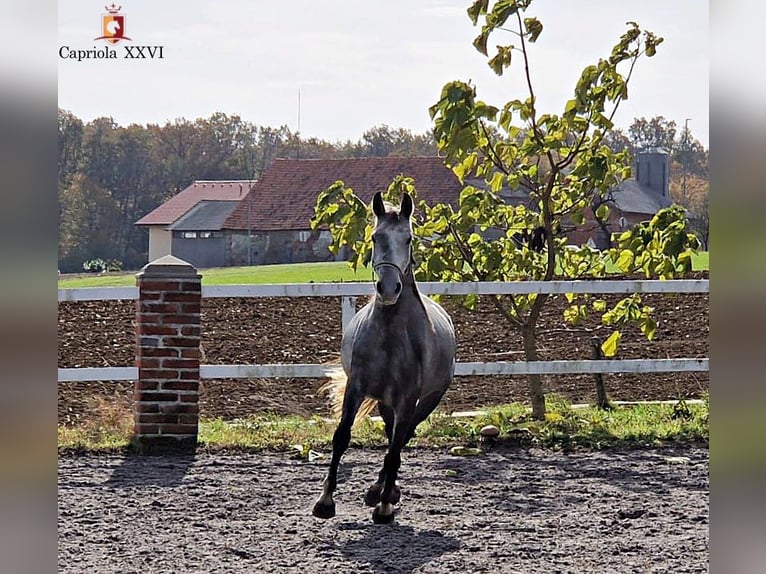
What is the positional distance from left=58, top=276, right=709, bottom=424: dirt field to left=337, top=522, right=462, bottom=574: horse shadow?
366cm

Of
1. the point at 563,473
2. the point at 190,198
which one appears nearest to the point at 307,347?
the point at 563,473

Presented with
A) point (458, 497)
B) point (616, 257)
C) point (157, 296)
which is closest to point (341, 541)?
point (458, 497)

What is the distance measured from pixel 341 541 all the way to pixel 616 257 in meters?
4.56

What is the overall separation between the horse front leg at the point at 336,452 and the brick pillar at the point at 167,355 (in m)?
2.28

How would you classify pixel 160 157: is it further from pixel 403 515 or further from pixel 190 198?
pixel 403 515

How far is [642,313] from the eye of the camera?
28.8 feet

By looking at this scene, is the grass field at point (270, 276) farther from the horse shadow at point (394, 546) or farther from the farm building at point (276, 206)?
the horse shadow at point (394, 546)

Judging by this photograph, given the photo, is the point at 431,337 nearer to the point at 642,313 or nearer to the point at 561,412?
the point at 561,412

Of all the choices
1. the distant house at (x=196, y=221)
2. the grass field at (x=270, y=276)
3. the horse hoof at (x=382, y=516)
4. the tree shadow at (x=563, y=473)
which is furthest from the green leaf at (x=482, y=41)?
the distant house at (x=196, y=221)

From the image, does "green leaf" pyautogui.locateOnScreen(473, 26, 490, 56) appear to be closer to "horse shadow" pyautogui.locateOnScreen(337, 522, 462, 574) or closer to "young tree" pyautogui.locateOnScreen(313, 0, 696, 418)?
"young tree" pyautogui.locateOnScreen(313, 0, 696, 418)

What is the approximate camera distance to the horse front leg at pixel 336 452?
5273 mm

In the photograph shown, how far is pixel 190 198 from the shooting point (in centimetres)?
4716

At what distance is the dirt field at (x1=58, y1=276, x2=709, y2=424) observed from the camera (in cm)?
1032

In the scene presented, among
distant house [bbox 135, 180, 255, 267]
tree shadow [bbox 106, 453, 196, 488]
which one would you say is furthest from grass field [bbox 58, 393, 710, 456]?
distant house [bbox 135, 180, 255, 267]
